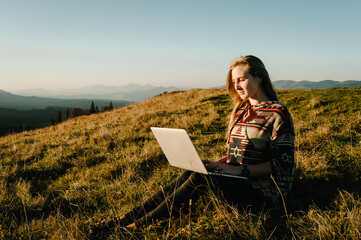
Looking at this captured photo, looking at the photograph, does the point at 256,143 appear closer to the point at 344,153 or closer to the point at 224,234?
the point at 224,234

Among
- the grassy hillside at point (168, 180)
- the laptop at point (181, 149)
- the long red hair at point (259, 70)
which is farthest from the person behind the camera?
the long red hair at point (259, 70)

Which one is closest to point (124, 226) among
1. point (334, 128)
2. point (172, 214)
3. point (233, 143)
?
point (172, 214)

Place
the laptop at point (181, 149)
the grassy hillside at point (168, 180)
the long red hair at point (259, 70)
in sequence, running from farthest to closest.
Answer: the long red hair at point (259, 70), the grassy hillside at point (168, 180), the laptop at point (181, 149)

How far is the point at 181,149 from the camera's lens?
237cm

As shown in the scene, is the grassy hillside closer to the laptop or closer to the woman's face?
the laptop

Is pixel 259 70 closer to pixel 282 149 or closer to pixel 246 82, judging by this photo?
pixel 246 82

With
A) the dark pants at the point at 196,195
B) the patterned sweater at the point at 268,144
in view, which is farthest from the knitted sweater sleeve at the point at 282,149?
the dark pants at the point at 196,195

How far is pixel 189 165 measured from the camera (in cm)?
241

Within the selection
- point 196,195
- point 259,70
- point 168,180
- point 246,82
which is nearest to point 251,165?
point 196,195

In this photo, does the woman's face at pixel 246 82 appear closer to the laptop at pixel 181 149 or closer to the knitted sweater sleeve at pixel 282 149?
the knitted sweater sleeve at pixel 282 149

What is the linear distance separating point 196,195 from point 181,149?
0.58m

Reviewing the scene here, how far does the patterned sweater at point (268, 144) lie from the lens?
87.0 inches

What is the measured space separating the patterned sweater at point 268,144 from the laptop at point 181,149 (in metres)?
0.40

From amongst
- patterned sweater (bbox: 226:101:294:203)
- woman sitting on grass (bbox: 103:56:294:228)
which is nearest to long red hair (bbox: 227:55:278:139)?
woman sitting on grass (bbox: 103:56:294:228)
